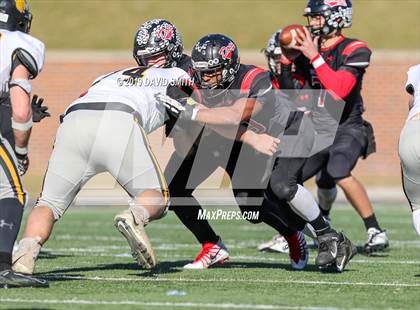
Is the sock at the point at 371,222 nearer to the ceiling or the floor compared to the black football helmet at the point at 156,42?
nearer to the floor

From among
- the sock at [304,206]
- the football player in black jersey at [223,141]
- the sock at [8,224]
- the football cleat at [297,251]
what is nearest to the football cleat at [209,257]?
the football player in black jersey at [223,141]

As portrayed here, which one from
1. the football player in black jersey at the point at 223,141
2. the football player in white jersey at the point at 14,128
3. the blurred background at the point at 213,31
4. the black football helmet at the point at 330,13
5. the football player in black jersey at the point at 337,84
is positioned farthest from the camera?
the blurred background at the point at 213,31

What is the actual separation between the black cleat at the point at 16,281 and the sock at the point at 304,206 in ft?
5.74

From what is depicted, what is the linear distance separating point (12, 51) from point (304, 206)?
2121mm

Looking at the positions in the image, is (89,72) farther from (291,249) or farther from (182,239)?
(291,249)

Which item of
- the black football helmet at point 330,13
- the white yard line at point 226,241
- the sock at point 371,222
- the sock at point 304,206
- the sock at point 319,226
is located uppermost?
the black football helmet at point 330,13

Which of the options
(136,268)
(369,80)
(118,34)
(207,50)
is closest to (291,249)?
(136,268)

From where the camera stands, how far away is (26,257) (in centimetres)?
512

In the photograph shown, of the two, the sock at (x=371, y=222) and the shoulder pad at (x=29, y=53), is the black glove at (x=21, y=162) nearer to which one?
the shoulder pad at (x=29, y=53)

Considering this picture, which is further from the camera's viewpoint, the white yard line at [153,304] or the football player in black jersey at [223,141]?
the football player in black jersey at [223,141]

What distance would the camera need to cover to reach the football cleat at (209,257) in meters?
6.40

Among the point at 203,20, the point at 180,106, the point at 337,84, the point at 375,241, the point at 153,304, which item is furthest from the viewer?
the point at 203,20

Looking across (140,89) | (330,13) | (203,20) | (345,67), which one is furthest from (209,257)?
(203,20)

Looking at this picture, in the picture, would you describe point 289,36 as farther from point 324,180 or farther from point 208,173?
point 324,180
